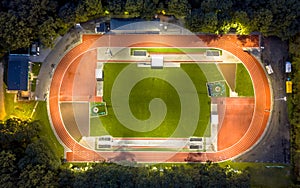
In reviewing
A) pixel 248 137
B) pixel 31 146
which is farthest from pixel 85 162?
pixel 248 137

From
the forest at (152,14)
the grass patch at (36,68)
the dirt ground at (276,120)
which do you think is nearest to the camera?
the forest at (152,14)

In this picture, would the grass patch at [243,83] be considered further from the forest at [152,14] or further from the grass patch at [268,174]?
the grass patch at [268,174]

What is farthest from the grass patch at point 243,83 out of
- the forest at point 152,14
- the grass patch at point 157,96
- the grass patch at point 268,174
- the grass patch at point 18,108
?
the grass patch at point 18,108

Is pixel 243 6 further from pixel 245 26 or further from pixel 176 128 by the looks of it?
pixel 176 128

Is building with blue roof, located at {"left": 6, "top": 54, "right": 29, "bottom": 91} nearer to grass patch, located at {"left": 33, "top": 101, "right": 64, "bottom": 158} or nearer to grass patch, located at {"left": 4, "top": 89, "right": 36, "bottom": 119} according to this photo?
grass patch, located at {"left": 4, "top": 89, "right": 36, "bottom": 119}

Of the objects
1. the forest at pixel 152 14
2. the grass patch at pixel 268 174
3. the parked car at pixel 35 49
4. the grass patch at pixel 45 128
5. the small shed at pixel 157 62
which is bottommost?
the grass patch at pixel 268 174

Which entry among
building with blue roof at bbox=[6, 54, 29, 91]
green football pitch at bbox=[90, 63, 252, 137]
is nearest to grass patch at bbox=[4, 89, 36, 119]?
building with blue roof at bbox=[6, 54, 29, 91]
